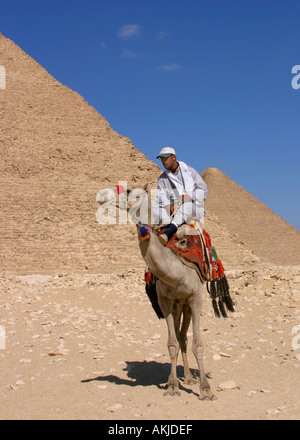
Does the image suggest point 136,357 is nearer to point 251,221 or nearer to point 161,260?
point 161,260

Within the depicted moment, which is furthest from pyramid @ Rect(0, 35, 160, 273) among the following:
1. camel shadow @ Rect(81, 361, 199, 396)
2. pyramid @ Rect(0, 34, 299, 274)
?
camel shadow @ Rect(81, 361, 199, 396)

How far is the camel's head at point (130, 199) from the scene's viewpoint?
326cm

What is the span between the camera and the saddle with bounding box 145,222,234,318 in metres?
3.94

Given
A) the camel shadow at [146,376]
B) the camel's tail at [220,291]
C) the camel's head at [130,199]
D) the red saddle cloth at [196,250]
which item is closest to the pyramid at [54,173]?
the camel shadow at [146,376]

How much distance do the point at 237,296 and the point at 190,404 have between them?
438 centimetres

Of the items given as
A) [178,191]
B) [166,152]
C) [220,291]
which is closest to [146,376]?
[220,291]

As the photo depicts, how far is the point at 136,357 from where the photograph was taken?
214 inches

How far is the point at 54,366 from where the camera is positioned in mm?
4953

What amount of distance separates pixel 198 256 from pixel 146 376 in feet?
4.79

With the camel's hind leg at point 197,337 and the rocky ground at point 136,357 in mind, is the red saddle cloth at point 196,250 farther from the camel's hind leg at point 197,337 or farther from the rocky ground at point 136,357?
the rocky ground at point 136,357

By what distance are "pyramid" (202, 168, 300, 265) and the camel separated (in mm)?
37803

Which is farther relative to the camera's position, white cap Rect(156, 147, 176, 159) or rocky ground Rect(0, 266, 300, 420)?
white cap Rect(156, 147, 176, 159)

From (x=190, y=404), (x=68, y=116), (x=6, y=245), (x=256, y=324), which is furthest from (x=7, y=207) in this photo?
(x=190, y=404)

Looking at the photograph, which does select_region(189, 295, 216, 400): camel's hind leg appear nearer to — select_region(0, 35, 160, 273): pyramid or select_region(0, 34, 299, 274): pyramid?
select_region(0, 34, 299, 274): pyramid
